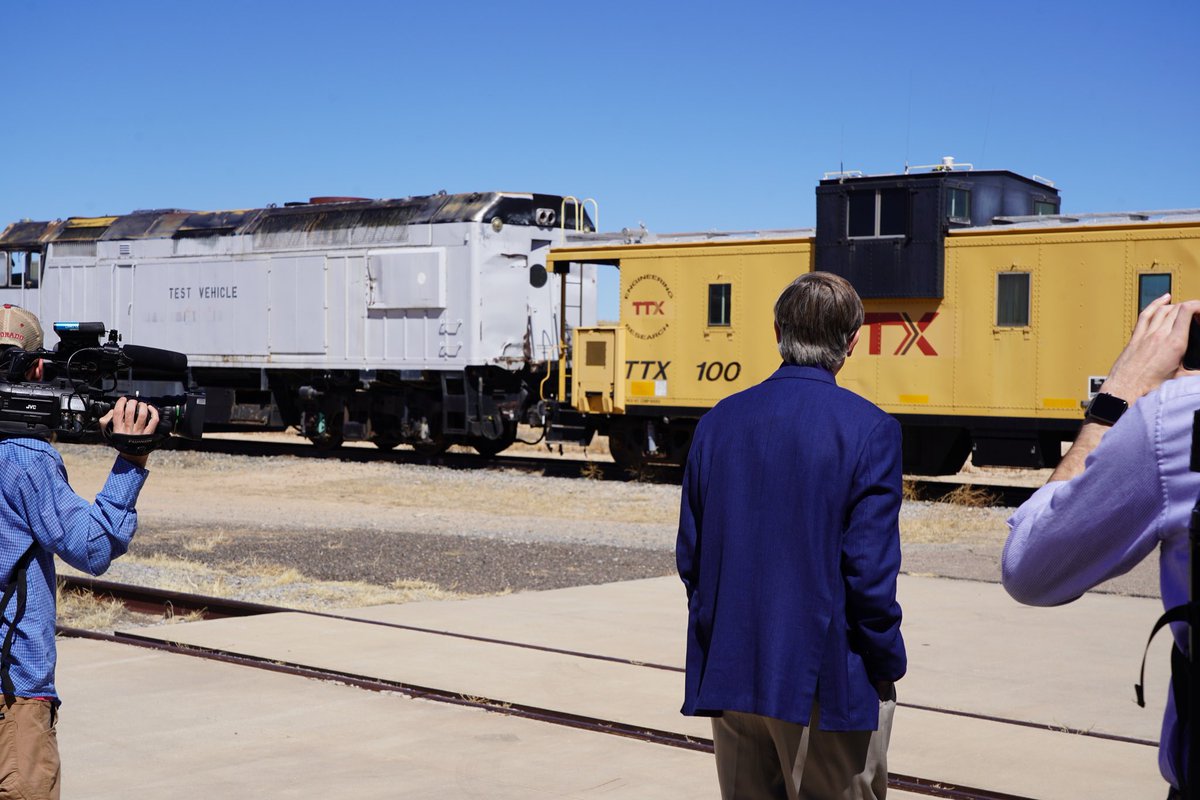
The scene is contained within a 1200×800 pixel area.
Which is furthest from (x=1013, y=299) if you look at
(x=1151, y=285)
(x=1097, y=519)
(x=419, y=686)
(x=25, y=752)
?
(x=1097, y=519)

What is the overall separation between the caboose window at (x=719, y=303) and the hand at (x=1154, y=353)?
1737cm

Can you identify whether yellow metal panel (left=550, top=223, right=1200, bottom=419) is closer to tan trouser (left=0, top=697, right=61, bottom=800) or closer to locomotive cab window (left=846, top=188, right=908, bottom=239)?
locomotive cab window (left=846, top=188, right=908, bottom=239)

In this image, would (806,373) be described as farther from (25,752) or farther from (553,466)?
(553,466)

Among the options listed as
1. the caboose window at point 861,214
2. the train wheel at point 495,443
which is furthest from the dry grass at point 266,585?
the train wheel at point 495,443

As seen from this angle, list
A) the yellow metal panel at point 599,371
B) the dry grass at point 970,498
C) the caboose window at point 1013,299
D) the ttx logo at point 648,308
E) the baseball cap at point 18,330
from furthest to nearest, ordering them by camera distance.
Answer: the yellow metal panel at point 599,371
the ttx logo at point 648,308
the dry grass at point 970,498
the caboose window at point 1013,299
the baseball cap at point 18,330

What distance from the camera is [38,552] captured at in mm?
3865

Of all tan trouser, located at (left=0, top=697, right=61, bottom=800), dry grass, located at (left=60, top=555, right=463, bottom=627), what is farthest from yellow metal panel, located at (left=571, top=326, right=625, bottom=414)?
tan trouser, located at (left=0, top=697, right=61, bottom=800)

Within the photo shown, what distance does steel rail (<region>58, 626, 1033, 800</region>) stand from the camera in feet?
18.5

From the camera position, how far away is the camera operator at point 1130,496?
229 centimetres

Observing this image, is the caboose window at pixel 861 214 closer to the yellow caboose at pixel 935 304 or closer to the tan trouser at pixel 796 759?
the yellow caboose at pixel 935 304

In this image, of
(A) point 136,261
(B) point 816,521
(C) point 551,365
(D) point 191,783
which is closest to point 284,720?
(D) point 191,783

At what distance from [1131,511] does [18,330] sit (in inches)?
119

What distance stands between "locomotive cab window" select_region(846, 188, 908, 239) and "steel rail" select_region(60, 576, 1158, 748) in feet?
35.6

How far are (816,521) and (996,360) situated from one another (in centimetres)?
1506
